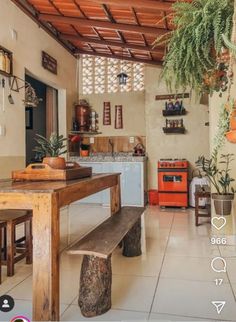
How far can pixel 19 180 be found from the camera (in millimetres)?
2184

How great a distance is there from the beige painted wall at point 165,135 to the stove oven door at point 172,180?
597 millimetres

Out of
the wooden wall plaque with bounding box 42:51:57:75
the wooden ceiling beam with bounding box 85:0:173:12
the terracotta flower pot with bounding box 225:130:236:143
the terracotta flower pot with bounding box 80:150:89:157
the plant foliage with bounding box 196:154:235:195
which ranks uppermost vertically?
the wooden ceiling beam with bounding box 85:0:173:12

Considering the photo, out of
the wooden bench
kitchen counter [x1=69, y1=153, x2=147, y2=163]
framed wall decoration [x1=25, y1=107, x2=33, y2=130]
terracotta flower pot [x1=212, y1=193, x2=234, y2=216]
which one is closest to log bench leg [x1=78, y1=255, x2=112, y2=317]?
the wooden bench

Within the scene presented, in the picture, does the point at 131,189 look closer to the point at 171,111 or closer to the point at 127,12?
the point at 171,111

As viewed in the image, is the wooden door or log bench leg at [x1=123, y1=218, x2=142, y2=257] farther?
the wooden door

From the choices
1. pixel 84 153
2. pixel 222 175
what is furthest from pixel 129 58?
pixel 222 175

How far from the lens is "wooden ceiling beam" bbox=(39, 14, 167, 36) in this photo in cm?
442

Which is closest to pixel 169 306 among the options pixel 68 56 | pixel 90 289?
pixel 90 289

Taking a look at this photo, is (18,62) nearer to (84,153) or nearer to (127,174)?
(84,153)

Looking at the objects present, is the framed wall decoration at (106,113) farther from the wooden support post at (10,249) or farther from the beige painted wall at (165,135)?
the wooden support post at (10,249)

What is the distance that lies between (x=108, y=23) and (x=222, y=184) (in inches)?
123

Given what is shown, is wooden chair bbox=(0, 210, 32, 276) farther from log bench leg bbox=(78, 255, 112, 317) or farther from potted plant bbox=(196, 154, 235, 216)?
potted plant bbox=(196, 154, 235, 216)

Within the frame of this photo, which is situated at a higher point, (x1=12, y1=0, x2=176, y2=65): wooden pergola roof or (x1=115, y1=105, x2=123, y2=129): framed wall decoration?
(x1=12, y1=0, x2=176, y2=65): wooden pergola roof

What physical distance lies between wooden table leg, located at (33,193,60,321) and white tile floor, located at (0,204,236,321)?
0.29m
